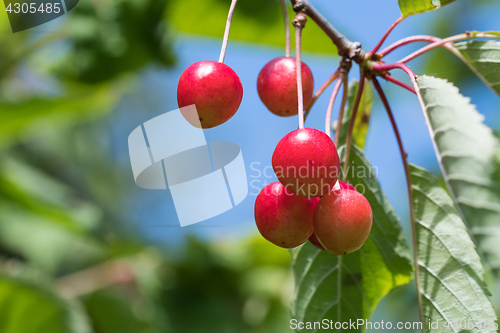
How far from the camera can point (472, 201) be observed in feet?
2.81

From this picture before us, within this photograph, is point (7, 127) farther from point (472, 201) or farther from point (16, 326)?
point (472, 201)

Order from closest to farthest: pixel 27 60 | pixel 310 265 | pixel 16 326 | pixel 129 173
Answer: pixel 310 265 < pixel 16 326 < pixel 27 60 < pixel 129 173

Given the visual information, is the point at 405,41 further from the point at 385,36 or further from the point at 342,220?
the point at 342,220

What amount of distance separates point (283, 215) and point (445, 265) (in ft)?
1.70

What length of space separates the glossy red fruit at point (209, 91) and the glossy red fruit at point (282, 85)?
0.15 m

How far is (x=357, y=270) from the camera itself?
1.33 m

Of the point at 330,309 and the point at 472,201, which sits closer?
the point at 472,201

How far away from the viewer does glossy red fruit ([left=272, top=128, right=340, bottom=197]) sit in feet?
2.88

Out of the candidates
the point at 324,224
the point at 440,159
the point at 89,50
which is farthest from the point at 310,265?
the point at 89,50

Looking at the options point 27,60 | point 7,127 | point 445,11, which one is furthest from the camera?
point 445,11

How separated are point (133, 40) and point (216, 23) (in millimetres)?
408

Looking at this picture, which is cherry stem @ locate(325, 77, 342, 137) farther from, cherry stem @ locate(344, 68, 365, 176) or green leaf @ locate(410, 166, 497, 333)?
green leaf @ locate(410, 166, 497, 333)

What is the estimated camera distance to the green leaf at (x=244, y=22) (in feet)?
6.80

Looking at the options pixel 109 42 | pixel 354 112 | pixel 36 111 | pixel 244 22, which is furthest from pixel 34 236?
pixel 354 112
